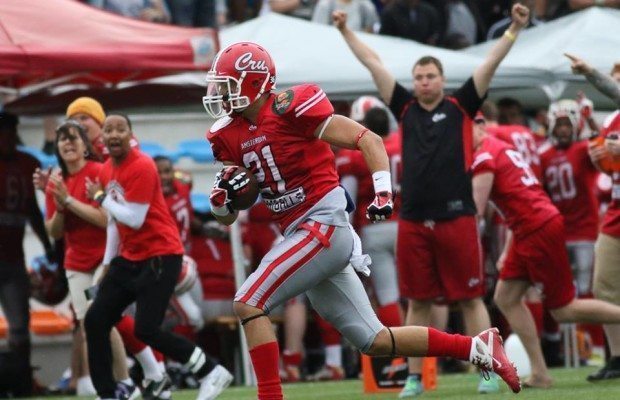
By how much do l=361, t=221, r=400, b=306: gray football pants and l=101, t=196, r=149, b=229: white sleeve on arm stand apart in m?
3.46

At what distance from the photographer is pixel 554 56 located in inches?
555

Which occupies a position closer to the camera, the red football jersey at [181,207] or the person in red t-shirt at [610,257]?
the person in red t-shirt at [610,257]

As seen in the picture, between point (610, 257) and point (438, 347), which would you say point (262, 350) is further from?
point (610, 257)

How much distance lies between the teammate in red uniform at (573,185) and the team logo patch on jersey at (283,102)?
5915 mm

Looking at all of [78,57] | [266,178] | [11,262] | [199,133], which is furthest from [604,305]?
[199,133]

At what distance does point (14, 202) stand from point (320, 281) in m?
5.55

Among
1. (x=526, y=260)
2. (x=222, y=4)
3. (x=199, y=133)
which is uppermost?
(x=222, y=4)

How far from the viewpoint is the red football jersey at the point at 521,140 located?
12641mm

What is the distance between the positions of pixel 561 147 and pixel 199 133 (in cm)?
358

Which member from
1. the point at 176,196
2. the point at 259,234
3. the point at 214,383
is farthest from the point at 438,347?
the point at 259,234

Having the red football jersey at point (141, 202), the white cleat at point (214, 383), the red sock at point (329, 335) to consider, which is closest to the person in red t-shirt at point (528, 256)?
the white cleat at point (214, 383)

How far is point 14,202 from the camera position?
40.3 feet

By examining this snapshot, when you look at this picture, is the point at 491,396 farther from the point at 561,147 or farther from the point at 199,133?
the point at 199,133

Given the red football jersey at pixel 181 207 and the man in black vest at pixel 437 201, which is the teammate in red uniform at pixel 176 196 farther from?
the man in black vest at pixel 437 201
